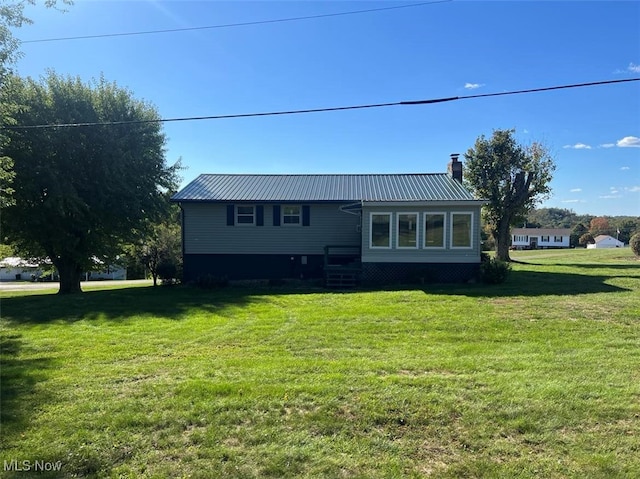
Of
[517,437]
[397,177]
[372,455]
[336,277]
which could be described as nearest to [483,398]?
[517,437]

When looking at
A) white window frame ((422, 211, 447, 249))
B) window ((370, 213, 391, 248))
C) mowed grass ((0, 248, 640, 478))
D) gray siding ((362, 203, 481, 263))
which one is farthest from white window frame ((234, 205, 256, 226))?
mowed grass ((0, 248, 640, 478))

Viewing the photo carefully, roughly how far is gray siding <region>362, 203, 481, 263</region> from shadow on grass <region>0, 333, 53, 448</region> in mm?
10979

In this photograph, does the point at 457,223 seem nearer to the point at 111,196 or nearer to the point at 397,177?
the point at 397,177

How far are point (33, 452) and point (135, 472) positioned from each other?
96 centimetres

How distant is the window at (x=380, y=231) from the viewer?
15.0m

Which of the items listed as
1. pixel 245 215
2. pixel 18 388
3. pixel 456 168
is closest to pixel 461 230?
pixel 456 168

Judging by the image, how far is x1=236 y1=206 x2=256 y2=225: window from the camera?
17.0 metres

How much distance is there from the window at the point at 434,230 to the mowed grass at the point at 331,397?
6.72 metres

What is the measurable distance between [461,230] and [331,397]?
11979 mm

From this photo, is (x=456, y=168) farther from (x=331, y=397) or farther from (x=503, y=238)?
(x=331, y=397)

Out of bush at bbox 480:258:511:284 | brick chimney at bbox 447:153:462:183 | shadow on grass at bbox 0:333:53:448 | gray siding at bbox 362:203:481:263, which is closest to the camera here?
shadow on grass at bbox 0:333:53:448

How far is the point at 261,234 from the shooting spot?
55.7ft

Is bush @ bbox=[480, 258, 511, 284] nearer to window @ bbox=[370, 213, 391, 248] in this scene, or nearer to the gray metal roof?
the gray metal roof

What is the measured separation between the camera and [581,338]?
655 cm
